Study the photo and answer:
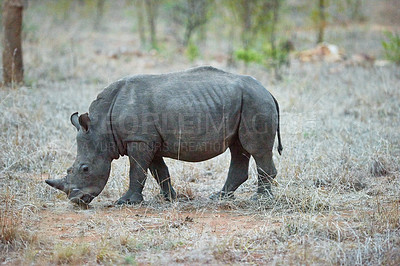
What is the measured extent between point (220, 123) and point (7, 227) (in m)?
2.62

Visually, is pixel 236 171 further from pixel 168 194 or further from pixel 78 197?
pixel 78 197

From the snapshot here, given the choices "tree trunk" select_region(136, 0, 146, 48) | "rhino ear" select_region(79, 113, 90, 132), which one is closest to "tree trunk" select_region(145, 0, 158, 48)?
"tree trunk" select_region(136, 0, 146, 48)

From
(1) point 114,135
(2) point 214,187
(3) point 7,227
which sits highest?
(1) point 114,135

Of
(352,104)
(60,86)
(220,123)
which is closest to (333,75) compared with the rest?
(352,104)

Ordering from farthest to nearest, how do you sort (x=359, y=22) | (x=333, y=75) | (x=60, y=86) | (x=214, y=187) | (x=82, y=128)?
1. (x=359, y=22)
2. (x=333, y=75)
3. (x=60, y=86)
4. (x=214, y=187)
5. (x=82, y=128)

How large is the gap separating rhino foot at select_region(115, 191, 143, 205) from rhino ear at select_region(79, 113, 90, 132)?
0.93m

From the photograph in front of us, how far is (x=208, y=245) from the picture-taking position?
4746mm

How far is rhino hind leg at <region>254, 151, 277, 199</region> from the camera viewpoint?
20.8 ft

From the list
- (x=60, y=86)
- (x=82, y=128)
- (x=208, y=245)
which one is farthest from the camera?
(x=60, y=86)

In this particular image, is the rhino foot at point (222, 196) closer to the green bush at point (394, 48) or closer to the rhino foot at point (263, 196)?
the rhino foot at point (263, 196)

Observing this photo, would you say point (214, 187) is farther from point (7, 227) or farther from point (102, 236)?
point (7, 227)

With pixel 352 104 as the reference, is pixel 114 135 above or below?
above

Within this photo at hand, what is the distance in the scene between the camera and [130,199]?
249 inches

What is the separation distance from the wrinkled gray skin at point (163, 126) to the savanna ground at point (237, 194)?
16.0 inches
